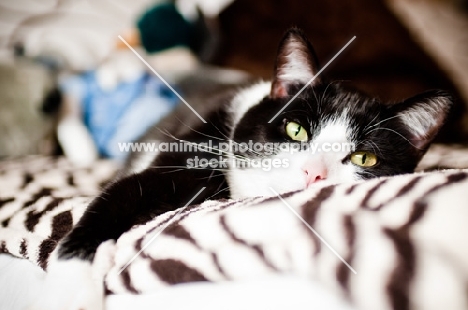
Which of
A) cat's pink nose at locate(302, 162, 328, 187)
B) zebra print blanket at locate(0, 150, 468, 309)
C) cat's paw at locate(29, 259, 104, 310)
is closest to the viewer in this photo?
zebra print blanket at locate(0, 150, 468, 309)

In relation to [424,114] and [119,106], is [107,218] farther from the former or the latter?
[119,106]

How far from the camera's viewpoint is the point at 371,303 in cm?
39

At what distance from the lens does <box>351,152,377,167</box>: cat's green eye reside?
70cm

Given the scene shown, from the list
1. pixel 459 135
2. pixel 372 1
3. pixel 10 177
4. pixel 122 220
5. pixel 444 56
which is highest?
pixel 372 1

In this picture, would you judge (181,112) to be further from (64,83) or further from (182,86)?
(64,83)

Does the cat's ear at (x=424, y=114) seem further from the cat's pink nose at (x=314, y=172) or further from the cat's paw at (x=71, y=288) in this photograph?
the cat's paw at (x=71, y=288)

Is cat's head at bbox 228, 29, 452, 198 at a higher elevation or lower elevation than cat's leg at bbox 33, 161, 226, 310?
higher

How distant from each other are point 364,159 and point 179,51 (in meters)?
1.18

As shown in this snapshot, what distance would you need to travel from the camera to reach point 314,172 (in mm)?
624

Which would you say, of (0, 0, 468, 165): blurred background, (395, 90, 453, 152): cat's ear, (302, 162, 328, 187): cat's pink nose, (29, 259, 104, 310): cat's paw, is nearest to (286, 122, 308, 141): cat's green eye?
(302, 162, 328, 187): cat's pink nose

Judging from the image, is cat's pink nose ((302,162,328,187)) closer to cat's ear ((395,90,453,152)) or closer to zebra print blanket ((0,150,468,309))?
zebra print blanket ((0,150,468,309))

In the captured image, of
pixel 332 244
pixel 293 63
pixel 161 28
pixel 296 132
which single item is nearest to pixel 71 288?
pixel 332 244

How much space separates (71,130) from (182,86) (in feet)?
1.55

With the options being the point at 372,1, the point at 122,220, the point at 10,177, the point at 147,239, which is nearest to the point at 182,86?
the point at 10,177
